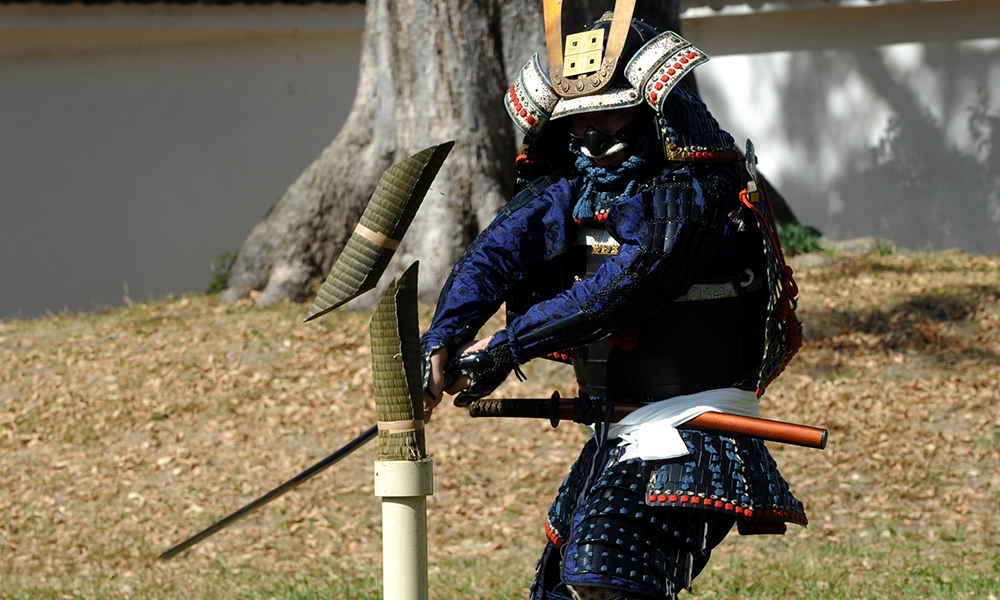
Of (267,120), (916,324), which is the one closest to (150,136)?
(267,120)

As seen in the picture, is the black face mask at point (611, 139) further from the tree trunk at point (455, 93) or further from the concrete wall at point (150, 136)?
the concrete wall at point (150, 136)

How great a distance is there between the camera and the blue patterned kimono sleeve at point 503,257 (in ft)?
9.38

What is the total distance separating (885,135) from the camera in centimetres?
1020

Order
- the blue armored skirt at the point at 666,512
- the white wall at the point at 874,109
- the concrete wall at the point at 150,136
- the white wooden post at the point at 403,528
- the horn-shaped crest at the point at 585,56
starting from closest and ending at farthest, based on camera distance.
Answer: the white wooden post at the point at 403,528
the blue armored skirt at the point at 666,512
the horn-shaped crest at the point at 585,56
the white wall at the point at 874,109
the concrete wall at the point at 150,136

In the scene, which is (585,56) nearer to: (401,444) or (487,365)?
(487,365)

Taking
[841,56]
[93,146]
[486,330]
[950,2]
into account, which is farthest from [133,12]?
[950,2]

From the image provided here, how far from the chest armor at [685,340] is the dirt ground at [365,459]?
191cm

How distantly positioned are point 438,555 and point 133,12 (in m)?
6.74

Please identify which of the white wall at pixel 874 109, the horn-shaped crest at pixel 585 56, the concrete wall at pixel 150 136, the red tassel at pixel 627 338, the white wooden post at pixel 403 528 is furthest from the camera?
the concrete wall at pixel 150 136

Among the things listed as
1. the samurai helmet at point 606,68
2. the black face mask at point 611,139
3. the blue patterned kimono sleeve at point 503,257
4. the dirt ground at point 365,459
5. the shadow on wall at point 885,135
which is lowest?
the dirt ground at point 365,459

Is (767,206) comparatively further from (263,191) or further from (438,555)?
(263,191)

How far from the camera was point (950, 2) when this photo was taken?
9828mm

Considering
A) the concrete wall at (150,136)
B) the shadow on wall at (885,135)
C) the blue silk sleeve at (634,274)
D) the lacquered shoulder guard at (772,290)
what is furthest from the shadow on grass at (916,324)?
the concrete wall at (150,136)

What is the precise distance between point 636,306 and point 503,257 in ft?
1.42
